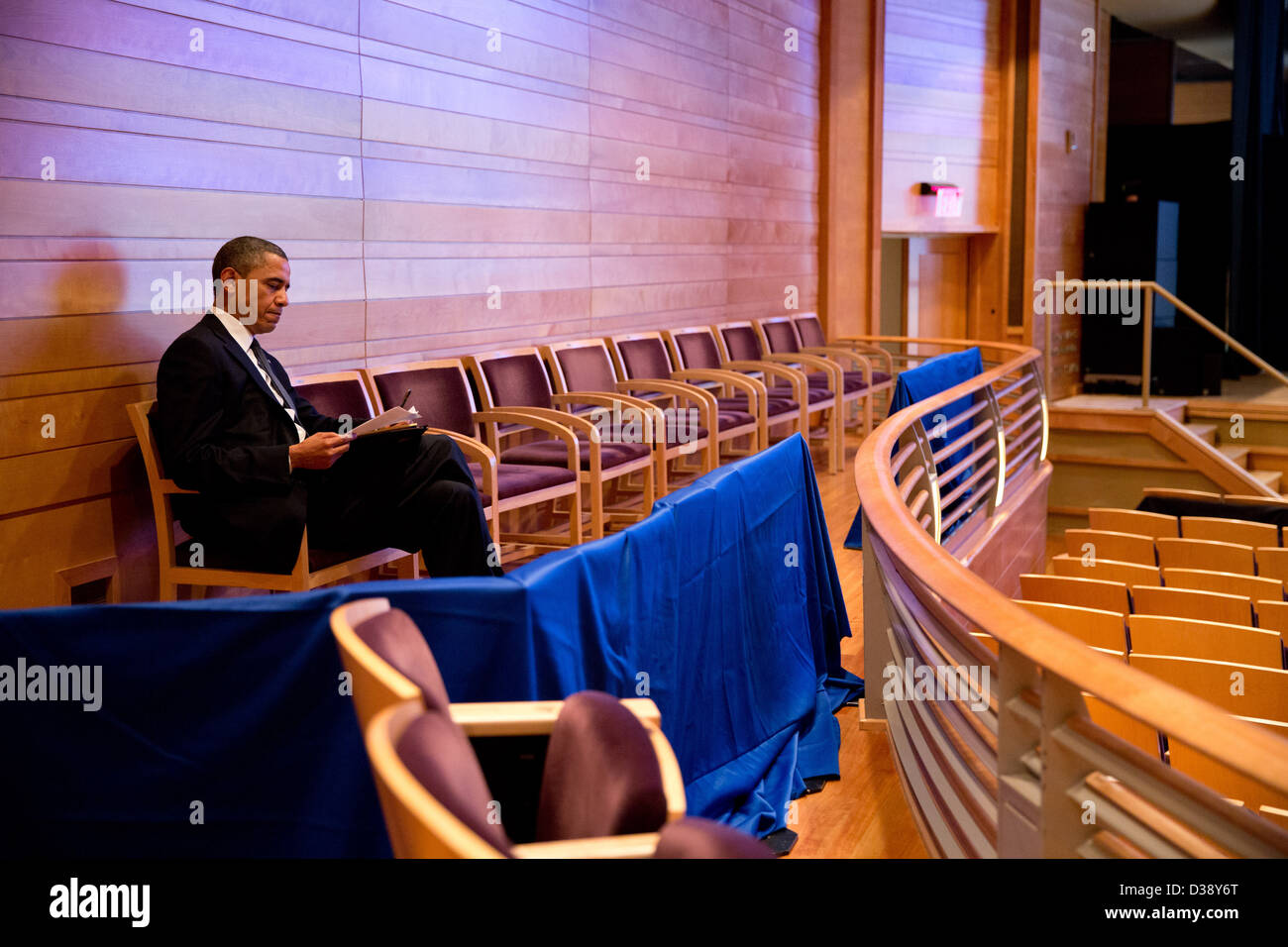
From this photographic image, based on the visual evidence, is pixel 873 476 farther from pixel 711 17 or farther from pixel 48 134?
pixel 711 17

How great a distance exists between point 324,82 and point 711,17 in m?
3.71

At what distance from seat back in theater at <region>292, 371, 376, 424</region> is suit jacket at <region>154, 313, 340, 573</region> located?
54 centimetres

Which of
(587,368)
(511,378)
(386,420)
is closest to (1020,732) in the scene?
(386,420)

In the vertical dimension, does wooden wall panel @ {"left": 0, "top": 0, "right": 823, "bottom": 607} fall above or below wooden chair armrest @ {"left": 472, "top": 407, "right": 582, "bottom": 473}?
above

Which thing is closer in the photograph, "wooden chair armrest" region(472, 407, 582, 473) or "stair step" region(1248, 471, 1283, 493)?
"wooden chair armrest" region(472, 407, 582, 473)

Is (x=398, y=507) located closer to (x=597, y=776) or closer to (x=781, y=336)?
(x=597, y=776)

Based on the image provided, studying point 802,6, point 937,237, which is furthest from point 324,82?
point 937,237

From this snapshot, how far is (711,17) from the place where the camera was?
7.59 metres

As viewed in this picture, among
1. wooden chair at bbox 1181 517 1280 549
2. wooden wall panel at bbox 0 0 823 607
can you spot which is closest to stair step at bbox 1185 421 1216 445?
wooden chair at bbox 1181 517 1280 549

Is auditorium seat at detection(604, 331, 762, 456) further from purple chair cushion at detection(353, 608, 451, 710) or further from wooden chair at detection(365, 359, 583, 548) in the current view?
purple chair cushion at detection(353, 608, 451, 710)

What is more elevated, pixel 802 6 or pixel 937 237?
pixel 802 6

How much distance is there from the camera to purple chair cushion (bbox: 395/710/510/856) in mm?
1248

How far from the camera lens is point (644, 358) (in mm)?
6398
